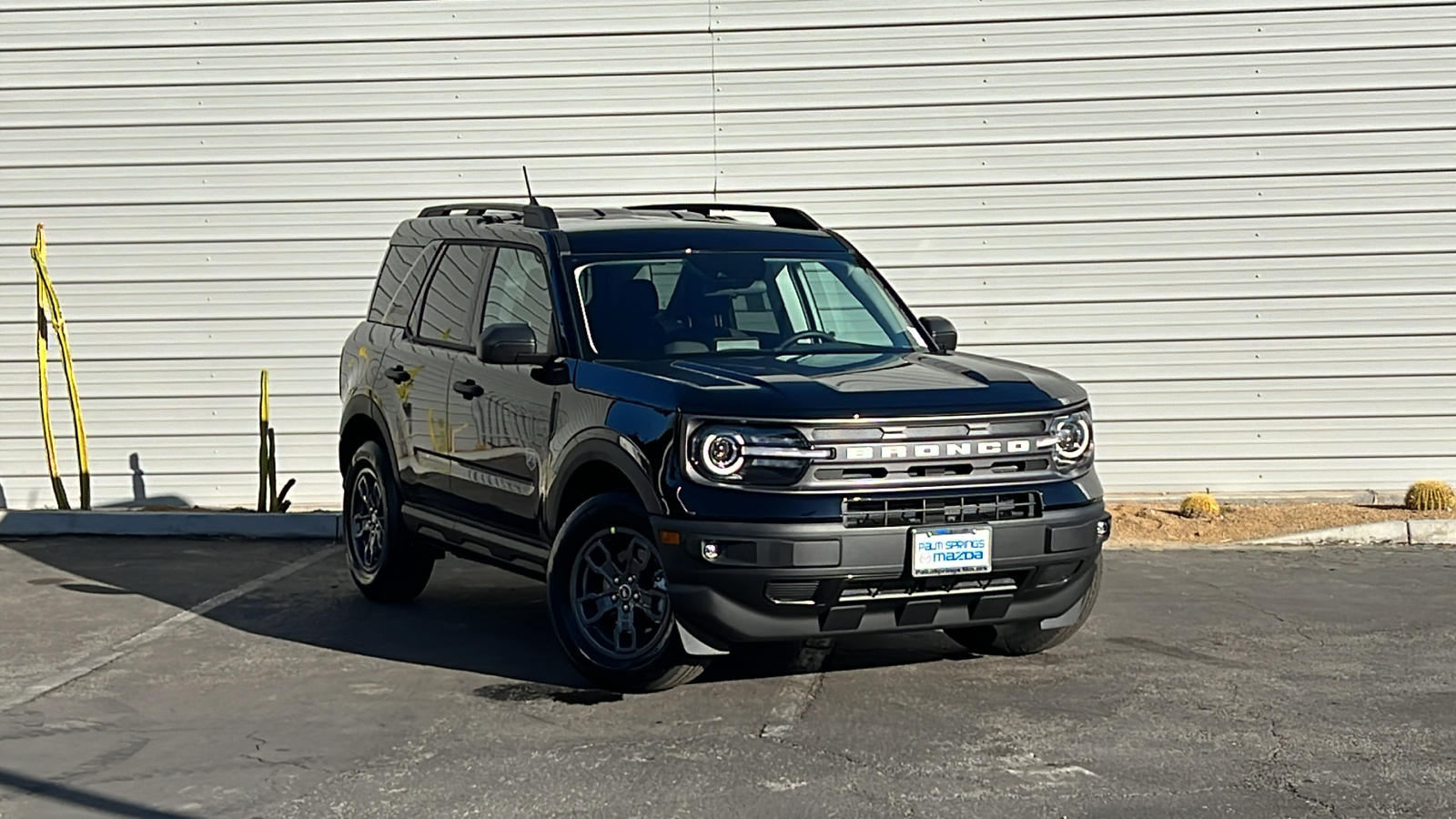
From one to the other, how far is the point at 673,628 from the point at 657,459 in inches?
24.4

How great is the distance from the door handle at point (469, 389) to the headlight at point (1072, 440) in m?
2.53

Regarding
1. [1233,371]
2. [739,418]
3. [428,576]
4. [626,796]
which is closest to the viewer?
[626,796]

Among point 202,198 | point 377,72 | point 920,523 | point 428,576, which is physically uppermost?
point 377,72

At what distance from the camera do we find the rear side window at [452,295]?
8711 mm

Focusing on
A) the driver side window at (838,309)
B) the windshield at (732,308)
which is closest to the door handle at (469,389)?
the windshield at (732,308)

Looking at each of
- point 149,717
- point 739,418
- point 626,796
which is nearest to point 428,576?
point 149,717

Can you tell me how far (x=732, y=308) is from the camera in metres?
8.09

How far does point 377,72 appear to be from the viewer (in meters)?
12.8

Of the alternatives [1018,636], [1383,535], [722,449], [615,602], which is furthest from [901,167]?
[722,449]

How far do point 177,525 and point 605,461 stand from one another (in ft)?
18.0

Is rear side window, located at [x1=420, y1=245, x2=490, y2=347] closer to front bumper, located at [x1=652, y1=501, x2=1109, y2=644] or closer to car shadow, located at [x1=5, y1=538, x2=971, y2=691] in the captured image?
car shadow, located at [x1=5, y1=538, x2=971, y2=691]

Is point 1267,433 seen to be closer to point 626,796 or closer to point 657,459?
point 657,459

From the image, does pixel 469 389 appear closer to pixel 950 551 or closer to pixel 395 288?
pixel 395 288

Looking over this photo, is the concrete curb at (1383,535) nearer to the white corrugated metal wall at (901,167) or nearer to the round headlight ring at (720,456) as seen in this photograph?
the white corrugated metal wall at (901,167)
